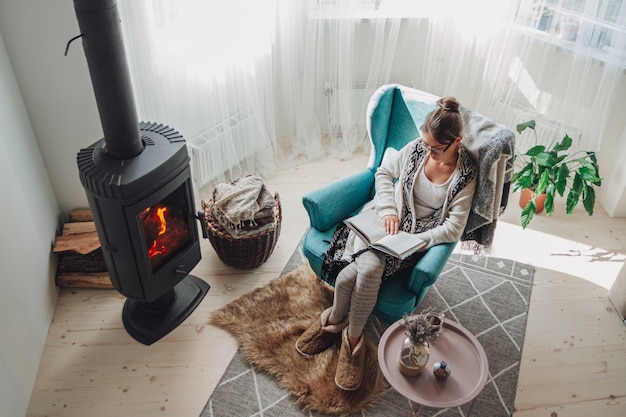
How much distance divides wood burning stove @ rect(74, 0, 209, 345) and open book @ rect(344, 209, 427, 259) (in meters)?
0.73

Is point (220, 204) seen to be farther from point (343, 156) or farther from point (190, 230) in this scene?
point (343, 156)

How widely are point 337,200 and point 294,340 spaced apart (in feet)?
2.18

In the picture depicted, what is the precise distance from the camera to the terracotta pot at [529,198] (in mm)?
3218

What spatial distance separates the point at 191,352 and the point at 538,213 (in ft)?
7.27

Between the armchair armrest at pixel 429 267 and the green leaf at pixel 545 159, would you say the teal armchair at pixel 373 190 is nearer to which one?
the armchair armrest at pixel 429 267

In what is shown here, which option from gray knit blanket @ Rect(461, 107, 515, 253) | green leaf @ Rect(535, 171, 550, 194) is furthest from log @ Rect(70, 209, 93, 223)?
green leaf @ Rect(535, 171, 550, 194)

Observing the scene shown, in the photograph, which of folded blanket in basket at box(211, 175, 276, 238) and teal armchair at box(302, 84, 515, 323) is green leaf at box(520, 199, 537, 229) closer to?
teal armchair at box(302, 84, 515, 323)

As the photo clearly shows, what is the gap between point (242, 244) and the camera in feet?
8.59

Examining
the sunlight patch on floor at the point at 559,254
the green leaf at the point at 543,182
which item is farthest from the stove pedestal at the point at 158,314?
the green leaf at the point at 543,182

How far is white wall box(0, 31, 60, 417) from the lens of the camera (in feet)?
6.82

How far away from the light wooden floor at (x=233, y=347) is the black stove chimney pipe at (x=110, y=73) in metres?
0.95

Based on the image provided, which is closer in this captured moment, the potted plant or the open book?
the open book

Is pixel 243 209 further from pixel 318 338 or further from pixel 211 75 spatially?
pixel 211 75

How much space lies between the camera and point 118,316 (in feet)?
8.41
